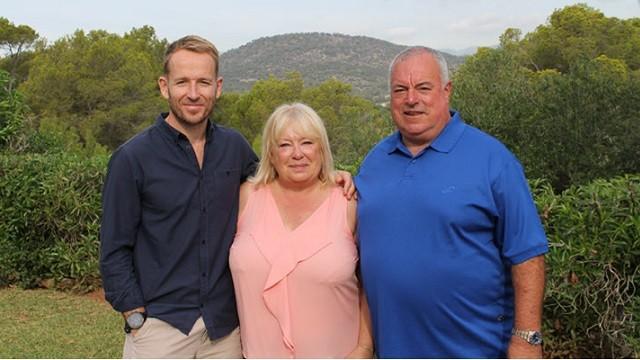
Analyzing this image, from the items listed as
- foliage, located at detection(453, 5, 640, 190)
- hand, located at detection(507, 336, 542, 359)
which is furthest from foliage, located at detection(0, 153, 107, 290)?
foliage, located at detection(453, 5, 640, 190)

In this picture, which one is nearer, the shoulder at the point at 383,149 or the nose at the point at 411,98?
the nose at the point at 411,98

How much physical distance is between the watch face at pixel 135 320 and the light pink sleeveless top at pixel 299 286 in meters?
0.39

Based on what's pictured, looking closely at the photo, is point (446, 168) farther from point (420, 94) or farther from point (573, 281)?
point (573, 281)

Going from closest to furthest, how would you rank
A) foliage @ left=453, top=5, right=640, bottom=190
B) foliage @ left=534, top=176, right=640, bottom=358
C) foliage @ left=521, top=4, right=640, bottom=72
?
1. foliage @ left=534, top=176, right=640, bottom=358
2. foliage @ left=453, top=5, right=640, bottom=190
3. foliage @ left=521, top=4, right=640, bottom=72

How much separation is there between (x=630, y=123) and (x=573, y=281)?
34.5ft

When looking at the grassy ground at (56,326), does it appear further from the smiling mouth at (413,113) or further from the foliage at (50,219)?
the smiling mouth at (413,113)

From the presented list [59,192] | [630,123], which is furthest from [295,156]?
[630,123]

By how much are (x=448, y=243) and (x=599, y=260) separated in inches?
115

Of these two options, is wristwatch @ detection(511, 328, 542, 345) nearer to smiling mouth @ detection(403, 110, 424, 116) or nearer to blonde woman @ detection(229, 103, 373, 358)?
blonde woman @ detection(229, 103, 373, 358)

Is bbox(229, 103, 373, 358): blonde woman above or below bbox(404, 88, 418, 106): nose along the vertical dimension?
below

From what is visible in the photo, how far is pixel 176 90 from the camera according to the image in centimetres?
307

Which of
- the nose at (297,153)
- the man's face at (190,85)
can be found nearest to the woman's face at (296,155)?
the nose at (297,153)

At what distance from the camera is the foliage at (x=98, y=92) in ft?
120

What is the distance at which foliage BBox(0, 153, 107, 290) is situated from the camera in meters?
9.21
